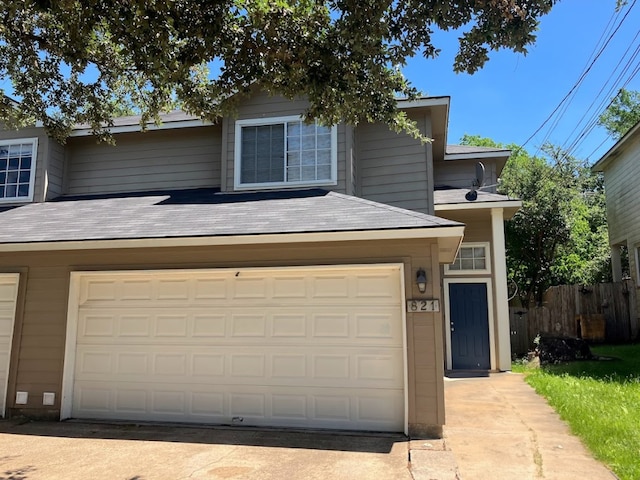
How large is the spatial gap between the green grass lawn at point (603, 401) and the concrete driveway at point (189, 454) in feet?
6.90

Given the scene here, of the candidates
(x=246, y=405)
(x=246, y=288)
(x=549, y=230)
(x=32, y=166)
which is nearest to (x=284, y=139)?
(x=246, y=288)

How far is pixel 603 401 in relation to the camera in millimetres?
7211

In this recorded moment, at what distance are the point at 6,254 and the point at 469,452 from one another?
7.12 m

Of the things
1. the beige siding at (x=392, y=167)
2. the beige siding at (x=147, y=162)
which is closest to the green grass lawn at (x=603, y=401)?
the beige siding at (x=392, y=167)

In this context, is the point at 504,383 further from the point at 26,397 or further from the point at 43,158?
the point at 43,158

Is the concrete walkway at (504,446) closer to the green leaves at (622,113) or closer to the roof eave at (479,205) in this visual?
the roof eave at (479,205)

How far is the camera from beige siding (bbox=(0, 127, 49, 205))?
1060 cm

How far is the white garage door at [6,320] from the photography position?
25.0 ft

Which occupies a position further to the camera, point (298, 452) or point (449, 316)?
point (449, 316)

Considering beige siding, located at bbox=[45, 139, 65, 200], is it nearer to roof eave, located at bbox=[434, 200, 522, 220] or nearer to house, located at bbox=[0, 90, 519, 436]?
house, located at bbox=[0, 90, 519, 436]

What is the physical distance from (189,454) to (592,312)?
43.3 ft

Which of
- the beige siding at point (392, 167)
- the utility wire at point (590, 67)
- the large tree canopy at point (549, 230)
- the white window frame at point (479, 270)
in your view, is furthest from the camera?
the large tree canopy at point (549, 230)

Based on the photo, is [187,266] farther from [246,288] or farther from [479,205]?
[479,205]

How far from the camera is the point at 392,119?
20.5 ft
